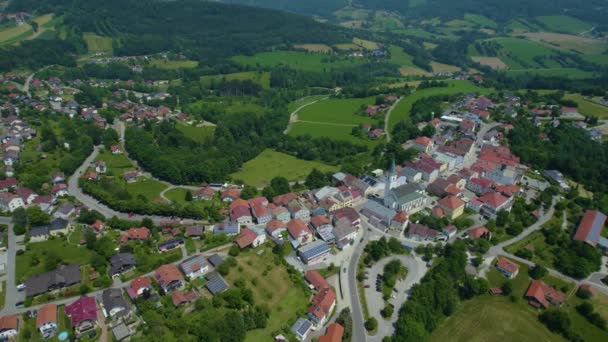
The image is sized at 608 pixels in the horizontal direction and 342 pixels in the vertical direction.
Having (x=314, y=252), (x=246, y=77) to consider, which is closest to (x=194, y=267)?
(x=314, y=252)

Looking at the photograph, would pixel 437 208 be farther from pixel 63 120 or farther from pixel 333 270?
pixel 63 120

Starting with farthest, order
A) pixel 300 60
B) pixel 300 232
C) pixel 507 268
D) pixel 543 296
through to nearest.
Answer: pixel 300 60
pixel 300 232
pixel 507 268
pixel 543 296

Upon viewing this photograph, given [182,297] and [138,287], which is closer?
[182,297]

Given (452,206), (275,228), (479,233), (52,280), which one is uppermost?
(452,206)

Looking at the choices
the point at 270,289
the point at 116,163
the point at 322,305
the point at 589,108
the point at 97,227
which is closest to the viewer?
the point at 322,305

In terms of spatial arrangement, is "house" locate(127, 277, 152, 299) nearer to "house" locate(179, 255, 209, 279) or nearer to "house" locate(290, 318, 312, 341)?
"house" locate(179, 255, 209, 279)

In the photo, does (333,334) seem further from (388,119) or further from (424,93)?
(424,93)

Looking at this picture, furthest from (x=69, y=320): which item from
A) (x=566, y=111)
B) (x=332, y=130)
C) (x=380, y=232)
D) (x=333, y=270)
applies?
(x=566, y=111)
